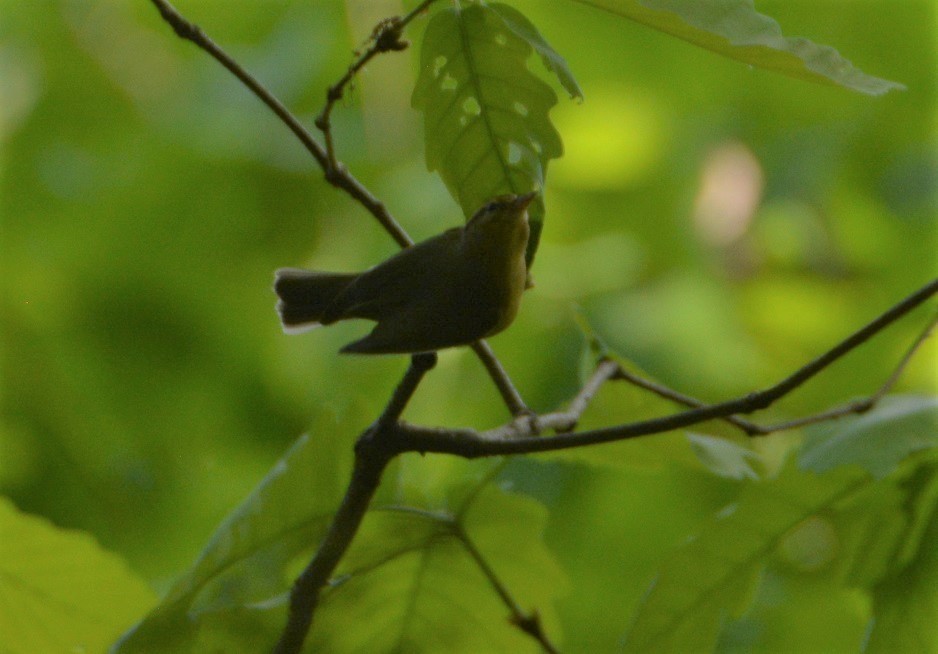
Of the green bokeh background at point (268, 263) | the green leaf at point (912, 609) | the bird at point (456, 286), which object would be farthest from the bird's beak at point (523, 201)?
the green bokeh background at point (268, 263)

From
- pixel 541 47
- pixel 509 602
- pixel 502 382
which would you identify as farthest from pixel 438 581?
pixel 541 47

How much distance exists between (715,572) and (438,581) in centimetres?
19

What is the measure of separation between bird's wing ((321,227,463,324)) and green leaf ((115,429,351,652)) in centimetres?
20

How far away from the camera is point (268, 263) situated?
5.16 ft

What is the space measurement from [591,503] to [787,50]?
3.22ft

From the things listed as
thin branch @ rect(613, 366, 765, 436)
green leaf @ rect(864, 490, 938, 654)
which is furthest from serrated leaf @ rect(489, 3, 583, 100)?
green leaf @ rect(864, 490, 938, 654)

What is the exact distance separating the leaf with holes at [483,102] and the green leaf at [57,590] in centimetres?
41

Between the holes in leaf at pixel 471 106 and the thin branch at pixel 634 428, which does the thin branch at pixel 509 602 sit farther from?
the holes in leaf at pixel 471 106

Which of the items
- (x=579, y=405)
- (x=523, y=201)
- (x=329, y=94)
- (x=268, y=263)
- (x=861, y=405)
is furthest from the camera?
(x=268, y=263)

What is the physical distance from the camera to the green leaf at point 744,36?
0.49 m

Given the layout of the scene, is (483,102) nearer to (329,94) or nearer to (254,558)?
(329,94)

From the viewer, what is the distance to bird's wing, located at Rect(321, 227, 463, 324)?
498mm

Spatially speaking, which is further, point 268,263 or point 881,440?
point 268,263

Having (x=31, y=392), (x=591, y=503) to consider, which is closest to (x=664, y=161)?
(x=591, y=503)
